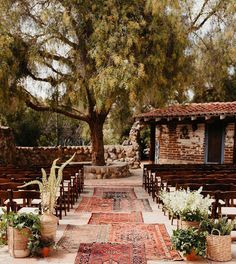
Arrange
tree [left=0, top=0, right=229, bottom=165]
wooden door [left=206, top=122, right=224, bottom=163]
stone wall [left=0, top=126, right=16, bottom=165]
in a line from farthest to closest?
stone wall [left=0, top=126, right=16, bottom=165]
wooden door [left=206, top=122, right=224, bottom=163]
tree [left=0, top=0, right=229, bottom=165]

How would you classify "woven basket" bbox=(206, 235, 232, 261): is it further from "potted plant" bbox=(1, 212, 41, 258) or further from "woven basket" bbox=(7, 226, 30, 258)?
"woven basket" bbox=(7, 226, 30, 258)

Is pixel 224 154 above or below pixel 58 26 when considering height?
below

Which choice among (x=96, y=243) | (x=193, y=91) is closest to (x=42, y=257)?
(x=96, y=243)

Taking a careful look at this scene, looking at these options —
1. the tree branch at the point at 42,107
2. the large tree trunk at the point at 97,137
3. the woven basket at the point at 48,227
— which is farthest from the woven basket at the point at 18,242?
the large tree trunk at the point at 97,137

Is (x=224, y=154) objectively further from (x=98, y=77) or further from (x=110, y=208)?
(x=110, y=208)

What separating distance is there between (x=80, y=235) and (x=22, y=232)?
1.43 meters

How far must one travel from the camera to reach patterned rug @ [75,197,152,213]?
29.8 ft

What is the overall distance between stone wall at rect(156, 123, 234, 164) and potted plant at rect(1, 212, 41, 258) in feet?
39.7

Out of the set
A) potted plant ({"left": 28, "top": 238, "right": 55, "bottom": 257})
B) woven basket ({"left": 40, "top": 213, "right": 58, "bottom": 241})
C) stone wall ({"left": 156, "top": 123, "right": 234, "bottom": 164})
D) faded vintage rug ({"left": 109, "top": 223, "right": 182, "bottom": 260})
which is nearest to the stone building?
stone wall ({"left": 156, "top": 123, "right": 234, "bottom": 164})

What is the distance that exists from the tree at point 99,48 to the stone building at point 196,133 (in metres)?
2.02

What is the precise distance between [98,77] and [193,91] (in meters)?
11.4

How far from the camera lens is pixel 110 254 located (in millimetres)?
5320

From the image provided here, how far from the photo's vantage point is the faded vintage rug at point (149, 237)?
17.8 ft

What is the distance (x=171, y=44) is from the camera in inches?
532
